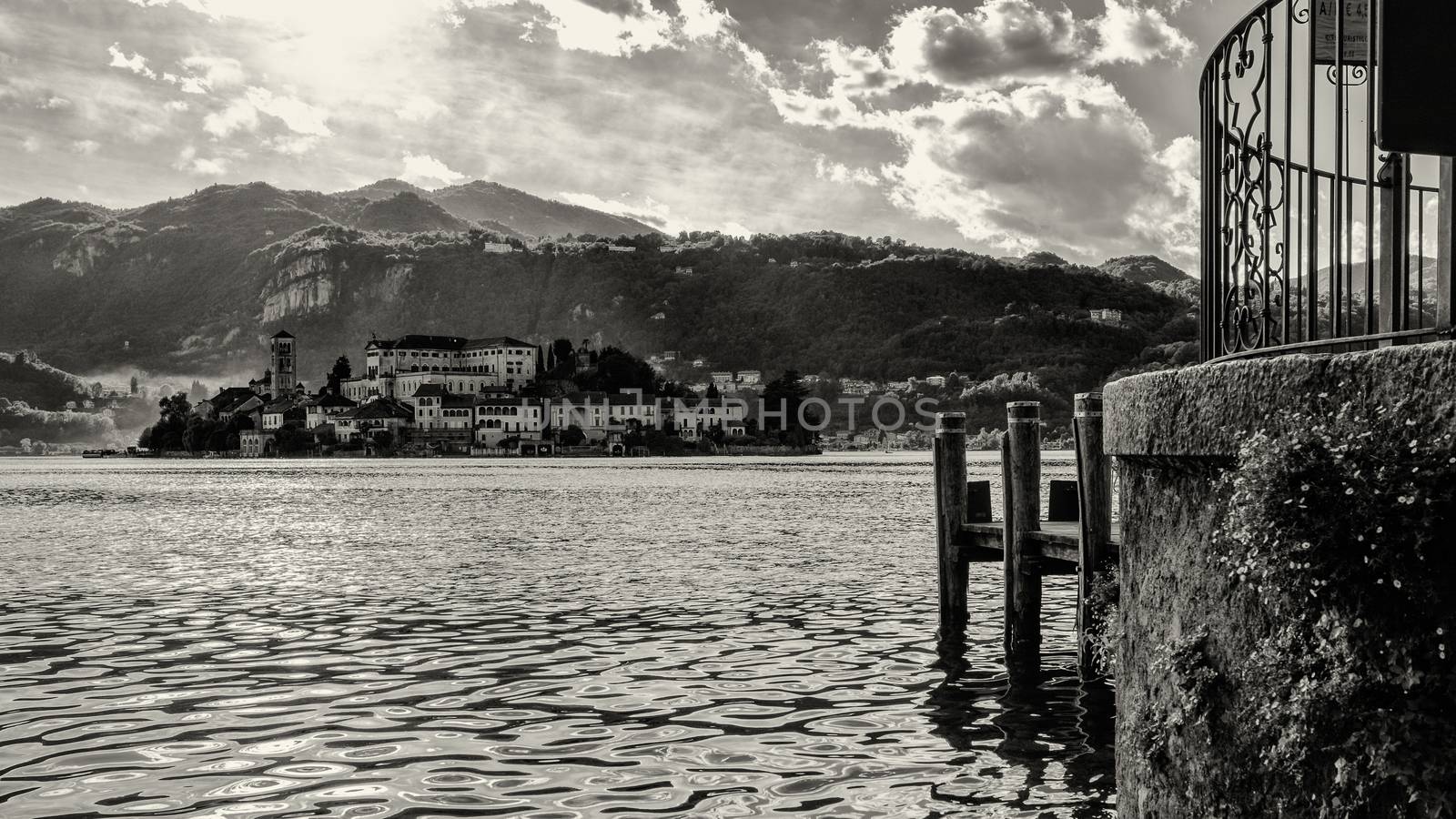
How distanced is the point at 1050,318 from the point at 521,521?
16123cm

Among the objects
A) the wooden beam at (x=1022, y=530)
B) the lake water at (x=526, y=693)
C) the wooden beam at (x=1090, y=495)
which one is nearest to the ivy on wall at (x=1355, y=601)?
the lake water at (x=526, y=693)

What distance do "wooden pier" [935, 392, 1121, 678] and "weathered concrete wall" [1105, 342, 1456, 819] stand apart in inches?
236

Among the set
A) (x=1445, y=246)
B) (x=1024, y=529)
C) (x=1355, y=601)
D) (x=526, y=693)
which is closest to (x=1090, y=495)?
(x=1024, y=529)

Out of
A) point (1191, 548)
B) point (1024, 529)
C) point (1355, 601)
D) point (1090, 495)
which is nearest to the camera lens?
point (1355, 601)

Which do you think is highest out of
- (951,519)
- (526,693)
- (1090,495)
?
(1090,495)

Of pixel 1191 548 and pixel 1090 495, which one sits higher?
pixel 1191 548

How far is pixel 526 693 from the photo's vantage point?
1306 centimetres

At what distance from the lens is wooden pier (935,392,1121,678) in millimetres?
12922

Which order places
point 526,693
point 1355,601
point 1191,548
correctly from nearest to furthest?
point 1355,601
point 1191,548
point 526,693

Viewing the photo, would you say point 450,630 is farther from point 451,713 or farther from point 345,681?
point 451,713

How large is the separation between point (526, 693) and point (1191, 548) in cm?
864

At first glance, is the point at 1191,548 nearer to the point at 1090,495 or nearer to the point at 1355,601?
Result: the point at 1355,601

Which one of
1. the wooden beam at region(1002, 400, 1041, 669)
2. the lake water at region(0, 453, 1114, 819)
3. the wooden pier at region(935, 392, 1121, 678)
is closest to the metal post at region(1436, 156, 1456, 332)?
the lake water at region(0, 453, 1114, 819)

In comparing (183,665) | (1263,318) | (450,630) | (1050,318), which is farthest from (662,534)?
(1050,318)
